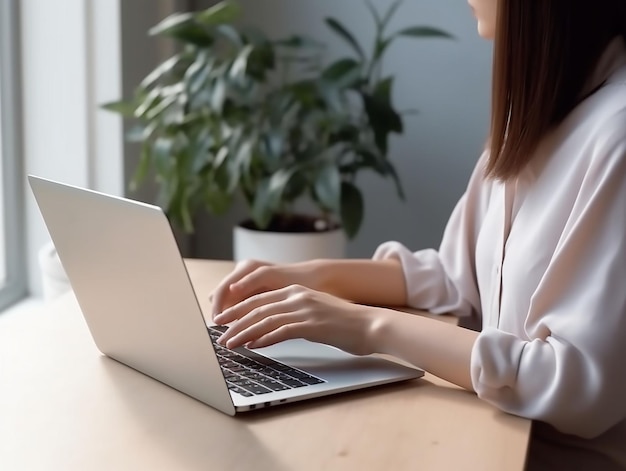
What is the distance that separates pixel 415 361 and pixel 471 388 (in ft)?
0.19

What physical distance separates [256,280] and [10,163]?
2.95ft

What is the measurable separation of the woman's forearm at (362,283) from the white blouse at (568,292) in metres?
0.16

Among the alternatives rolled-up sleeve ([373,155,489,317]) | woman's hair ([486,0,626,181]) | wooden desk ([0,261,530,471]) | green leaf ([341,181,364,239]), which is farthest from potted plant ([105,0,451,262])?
A: wooden desk ([0,261,530,471])

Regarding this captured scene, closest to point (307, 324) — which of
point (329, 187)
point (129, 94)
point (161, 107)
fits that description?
point (329, 187)

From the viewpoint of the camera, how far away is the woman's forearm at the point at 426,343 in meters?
0.92

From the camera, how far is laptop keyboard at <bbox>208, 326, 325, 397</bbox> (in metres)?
0.87

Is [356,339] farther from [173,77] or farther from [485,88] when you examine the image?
[485,88]

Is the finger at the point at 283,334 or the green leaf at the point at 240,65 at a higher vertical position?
the green leaf at the point at 240,65

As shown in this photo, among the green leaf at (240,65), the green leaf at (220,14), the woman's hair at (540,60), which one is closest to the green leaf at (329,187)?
the green leaf at (240,65)

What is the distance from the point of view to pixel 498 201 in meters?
1.10

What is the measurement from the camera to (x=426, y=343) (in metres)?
0.94

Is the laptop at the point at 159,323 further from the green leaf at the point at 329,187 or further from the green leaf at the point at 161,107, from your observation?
the green leaf at the point at 161,107

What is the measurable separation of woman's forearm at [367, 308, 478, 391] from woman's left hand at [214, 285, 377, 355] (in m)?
0.01

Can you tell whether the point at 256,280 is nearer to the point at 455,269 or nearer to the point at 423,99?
the point at 455,269
